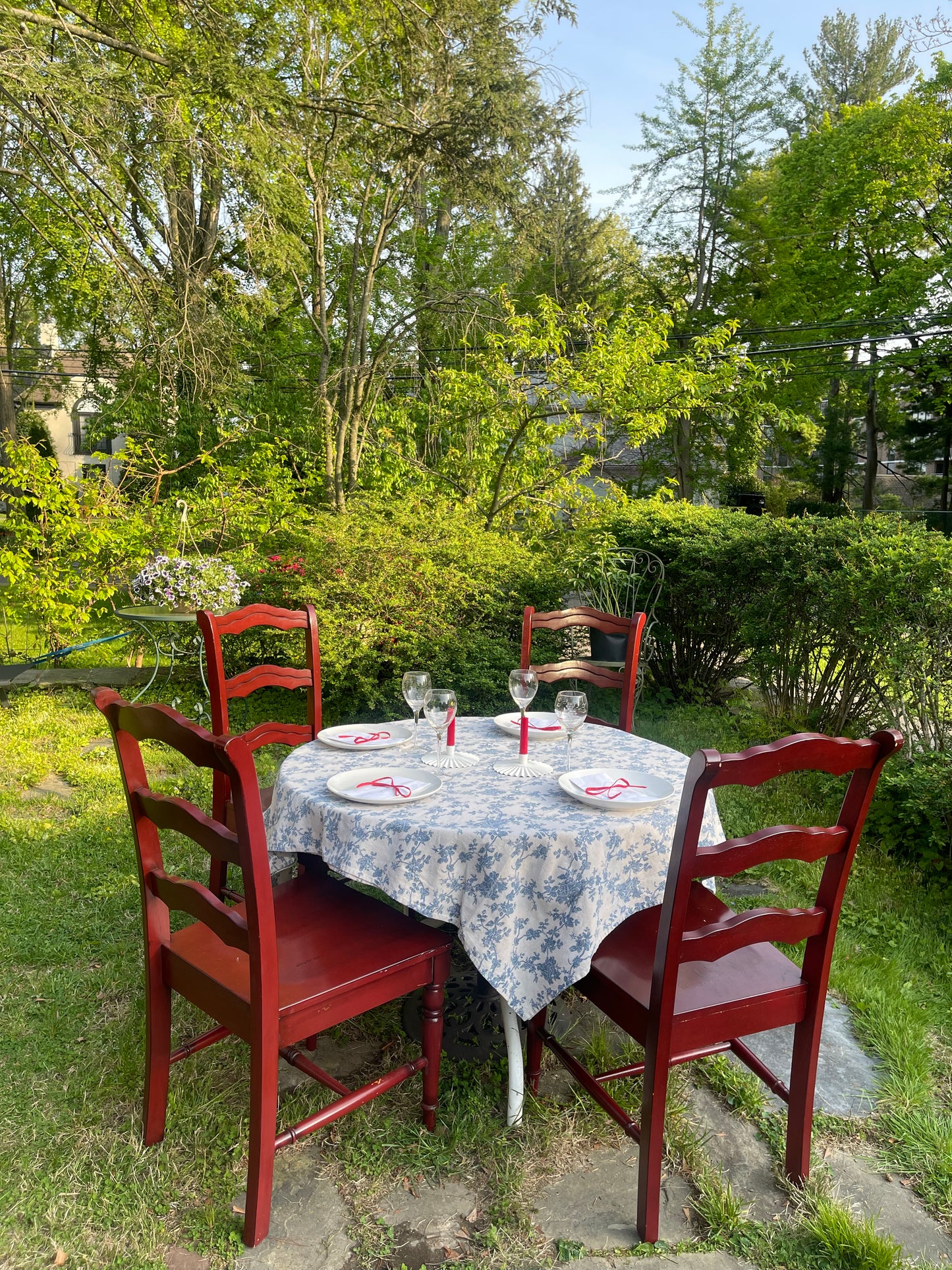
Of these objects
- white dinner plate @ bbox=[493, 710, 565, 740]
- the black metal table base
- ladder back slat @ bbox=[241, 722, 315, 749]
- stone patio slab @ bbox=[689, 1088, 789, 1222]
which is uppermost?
white dinner plate @ bbox=[493, 710, 565, 740]

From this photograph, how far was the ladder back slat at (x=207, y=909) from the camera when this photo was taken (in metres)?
1.65

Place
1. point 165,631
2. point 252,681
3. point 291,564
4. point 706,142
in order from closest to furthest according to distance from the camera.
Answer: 1. point 252,681
2. point 291,564
3. point 165,631
4. point 706,142

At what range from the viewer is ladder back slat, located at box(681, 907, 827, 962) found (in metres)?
1.63

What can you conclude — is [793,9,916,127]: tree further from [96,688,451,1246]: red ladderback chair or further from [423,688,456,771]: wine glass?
[96,688,451,1246]: red ladderback chair

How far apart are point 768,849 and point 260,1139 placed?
1226mm

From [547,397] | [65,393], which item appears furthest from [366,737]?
[65,393]

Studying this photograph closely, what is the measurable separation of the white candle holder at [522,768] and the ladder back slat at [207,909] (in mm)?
881

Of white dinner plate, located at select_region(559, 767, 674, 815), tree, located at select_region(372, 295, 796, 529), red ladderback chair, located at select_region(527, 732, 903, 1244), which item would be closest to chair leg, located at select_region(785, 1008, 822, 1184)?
red ladderback chair, located at select_region(527, 732, 903, 1244)

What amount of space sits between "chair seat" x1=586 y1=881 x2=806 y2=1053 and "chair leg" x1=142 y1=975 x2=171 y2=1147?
1038mm

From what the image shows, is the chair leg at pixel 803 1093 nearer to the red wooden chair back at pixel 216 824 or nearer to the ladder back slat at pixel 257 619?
the red wooden chair back at pixel 216 824

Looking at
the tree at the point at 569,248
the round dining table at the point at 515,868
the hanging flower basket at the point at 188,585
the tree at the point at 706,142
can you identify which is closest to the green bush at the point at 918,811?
the round dining table at the point at 515,868

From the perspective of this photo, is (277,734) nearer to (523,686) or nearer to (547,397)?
(523,686)

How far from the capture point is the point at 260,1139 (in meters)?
1.68

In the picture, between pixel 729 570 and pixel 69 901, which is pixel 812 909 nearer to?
pixel 69 901
